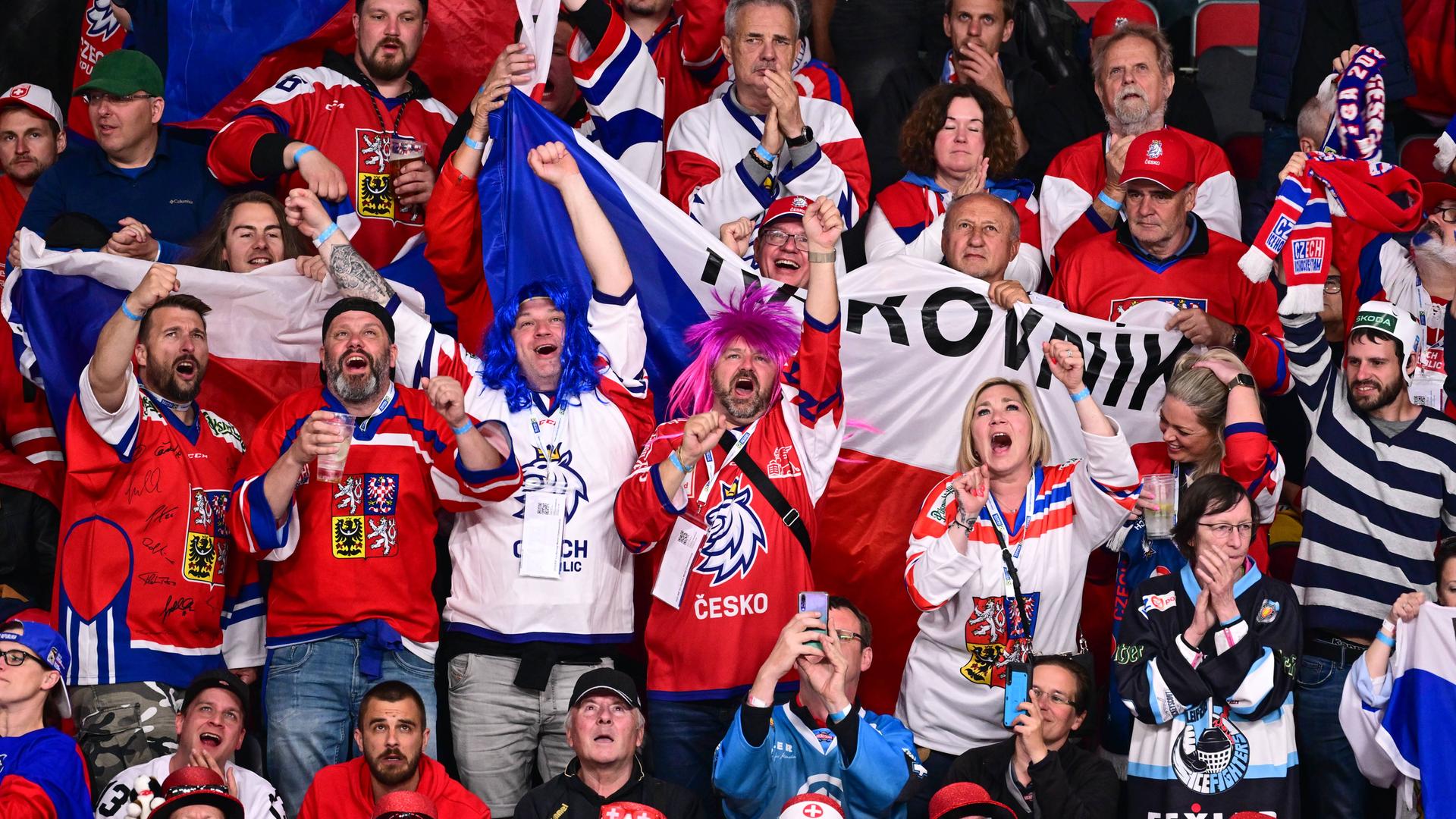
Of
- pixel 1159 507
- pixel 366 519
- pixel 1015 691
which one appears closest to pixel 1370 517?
pixel 1159 507

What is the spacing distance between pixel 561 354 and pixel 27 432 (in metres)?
2.59

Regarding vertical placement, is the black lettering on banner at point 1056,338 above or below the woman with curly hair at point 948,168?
below

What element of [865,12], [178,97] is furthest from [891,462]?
[178,97]

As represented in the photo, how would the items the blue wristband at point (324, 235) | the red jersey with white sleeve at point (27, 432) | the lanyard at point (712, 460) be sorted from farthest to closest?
the red jersey with white sleeve at point (27, 432)
the blue wristband at point (324, 235)
the lanyard at point (712, 460)

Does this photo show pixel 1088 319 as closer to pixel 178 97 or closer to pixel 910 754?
pixel 910 754

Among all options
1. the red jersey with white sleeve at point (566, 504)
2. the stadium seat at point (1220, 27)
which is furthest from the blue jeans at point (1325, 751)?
the stadium seat at point (1220, 27)

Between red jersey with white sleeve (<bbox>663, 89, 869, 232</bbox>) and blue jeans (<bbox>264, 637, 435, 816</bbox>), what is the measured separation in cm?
264

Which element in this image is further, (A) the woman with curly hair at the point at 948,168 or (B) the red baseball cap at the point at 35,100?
(B) the red baseball cap at the point at 35,100

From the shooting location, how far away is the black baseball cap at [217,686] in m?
6.45

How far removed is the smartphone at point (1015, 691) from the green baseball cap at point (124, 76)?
4.53m

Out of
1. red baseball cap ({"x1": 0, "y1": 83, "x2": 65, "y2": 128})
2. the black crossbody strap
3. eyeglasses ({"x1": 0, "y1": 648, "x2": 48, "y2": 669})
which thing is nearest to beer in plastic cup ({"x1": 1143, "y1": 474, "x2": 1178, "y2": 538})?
the black crossbody strap

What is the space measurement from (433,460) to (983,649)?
2107 mm

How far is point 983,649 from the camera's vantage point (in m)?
6.58

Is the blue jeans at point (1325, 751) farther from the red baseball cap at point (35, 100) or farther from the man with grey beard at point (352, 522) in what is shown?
the red baseball cap at point (35, 100)
